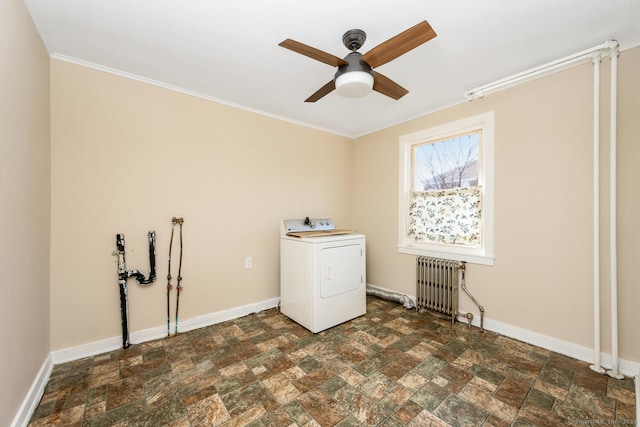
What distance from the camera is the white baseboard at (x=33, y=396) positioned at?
4.64 feet

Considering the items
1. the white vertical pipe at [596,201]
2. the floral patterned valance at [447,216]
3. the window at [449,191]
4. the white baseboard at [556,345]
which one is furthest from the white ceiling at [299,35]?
the white baseboard at [556,345]

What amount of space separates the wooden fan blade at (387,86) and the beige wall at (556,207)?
116 cm

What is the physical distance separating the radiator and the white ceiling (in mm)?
1847

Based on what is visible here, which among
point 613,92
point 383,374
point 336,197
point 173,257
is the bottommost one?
point 383,374

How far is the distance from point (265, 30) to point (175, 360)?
2.58 metres

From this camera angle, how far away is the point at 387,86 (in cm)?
199

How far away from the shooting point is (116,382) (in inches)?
72.1

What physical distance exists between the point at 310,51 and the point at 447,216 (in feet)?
7.77

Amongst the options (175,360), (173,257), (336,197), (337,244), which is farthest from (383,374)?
(336,197)

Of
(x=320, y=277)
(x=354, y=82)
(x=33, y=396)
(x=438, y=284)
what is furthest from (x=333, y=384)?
(x=354, y=82)

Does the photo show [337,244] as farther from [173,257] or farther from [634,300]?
[634,300]

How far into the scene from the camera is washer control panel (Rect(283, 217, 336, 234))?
3.03m

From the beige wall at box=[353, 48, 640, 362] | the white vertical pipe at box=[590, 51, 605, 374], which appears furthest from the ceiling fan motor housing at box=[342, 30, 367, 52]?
the white vertical pipe at box=[590, 51, 605, 374]

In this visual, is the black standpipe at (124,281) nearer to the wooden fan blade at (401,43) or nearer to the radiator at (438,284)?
the wooden fan blade at (401,43)
